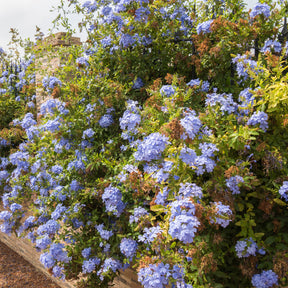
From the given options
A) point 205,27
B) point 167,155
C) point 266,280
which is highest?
point 205,27

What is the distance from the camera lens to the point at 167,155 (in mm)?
2051

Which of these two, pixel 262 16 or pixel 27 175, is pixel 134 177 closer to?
pixel 262 16

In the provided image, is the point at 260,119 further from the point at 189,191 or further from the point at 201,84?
the point at 201,84

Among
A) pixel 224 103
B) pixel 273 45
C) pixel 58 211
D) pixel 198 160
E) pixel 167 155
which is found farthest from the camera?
pixel 58 211

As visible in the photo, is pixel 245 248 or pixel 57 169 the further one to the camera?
pixel 57 169

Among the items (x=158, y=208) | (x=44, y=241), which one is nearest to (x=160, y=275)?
(x=158, y=208)

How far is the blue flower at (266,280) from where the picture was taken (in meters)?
1.97

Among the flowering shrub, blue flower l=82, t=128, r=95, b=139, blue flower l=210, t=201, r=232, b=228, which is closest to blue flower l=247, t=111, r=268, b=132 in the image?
the flowering shrub

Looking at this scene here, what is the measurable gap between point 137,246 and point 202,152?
0.96 meters

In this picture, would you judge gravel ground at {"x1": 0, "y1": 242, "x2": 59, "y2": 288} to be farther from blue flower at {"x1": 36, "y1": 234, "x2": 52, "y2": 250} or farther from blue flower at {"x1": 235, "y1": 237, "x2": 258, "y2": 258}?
blue flower at {"x1": 235, "y1": 237, "x2": 258, "y2": 258}

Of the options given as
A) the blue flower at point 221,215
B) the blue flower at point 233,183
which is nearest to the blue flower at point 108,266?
the blue flower at point 221,215

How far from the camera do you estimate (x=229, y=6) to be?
291 centimetres

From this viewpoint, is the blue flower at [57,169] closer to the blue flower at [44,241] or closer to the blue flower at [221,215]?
the blue flower at [44,241]

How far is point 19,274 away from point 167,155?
11.6ft
